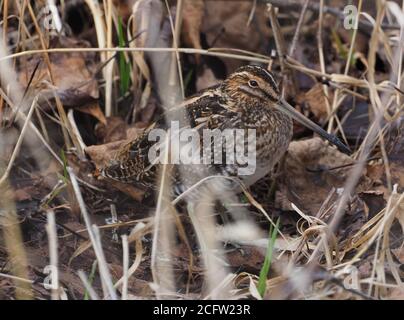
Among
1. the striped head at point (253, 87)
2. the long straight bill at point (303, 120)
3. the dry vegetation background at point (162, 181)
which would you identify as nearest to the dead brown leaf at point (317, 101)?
the dry vegetation background at point (162, 181)

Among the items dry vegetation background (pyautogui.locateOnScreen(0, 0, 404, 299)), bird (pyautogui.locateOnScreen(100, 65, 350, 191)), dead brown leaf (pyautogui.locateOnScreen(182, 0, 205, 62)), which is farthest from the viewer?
dead brown leaf (pyautogui.locateOnScreen(182, 0, 205, 62))

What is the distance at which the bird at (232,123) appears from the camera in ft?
10.1

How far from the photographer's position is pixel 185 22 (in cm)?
395

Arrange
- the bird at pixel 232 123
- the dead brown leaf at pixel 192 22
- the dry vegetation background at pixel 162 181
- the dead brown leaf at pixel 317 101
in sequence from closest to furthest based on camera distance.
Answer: the dry vegetation background at pixel 162 181, the bird at pixel 232 123, the dead brown leaf at pixel 317 101, the dead brown leaf at pixel 192 22

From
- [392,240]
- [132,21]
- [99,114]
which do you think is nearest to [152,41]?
[132,21]

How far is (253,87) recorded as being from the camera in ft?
10.4

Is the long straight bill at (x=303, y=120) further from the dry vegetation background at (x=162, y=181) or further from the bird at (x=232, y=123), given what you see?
the dry vegetation background at (x=162, y=181)

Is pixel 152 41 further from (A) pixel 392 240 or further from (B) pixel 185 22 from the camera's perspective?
(A) pixel 392 240

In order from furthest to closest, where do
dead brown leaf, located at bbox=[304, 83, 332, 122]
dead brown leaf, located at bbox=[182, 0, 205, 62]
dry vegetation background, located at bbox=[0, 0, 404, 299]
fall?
dead brown leaf, located at bbox=[182, 0, 205, 62], dead brown leaf, located at bbox=[304, 83, 332, 122], dry vegetation background, located at bbox=[0, 0, 404, 299]

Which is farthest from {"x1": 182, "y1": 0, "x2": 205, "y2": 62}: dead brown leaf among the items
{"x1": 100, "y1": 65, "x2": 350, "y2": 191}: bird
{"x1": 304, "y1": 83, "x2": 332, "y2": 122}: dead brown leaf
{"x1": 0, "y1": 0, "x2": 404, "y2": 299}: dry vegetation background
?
{"x1": 100, "y1": 65, "x2": 350, "y2": 191}: bird

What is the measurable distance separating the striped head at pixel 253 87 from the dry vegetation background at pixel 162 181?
6.6 inches

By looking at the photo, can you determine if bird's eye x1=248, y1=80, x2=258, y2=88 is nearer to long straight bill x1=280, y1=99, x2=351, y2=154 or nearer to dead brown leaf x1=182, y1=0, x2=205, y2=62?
long straight bill x1=280, y1=99, x2=351, y2=154

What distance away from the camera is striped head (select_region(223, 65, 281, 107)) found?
3.13 m
